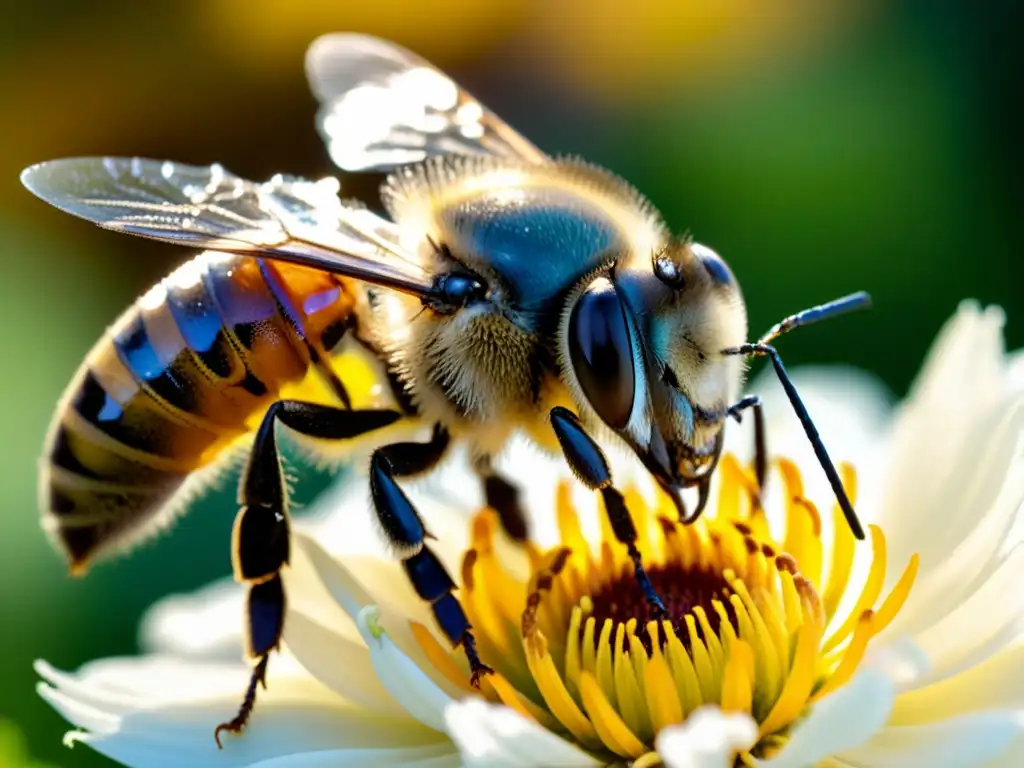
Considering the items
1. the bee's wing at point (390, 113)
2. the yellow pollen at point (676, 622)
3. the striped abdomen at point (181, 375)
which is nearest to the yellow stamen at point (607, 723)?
the yellow pollen at point (676, 622)

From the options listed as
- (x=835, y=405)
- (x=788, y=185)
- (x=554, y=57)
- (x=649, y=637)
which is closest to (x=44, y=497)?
(x=649, y=637)

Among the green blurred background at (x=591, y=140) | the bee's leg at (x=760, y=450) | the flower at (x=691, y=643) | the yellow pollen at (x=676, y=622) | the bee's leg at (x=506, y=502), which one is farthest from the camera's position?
the green blurred background at (x=591, y=140)

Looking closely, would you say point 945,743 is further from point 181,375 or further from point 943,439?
point 181,375

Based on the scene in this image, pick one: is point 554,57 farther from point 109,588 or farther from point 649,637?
point 649,637

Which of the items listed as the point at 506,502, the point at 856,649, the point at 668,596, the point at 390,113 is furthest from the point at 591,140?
the point at 856,649

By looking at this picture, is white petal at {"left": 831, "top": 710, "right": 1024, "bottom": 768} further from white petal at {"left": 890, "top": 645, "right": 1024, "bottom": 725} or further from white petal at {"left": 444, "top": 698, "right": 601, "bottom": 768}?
white petal at {"left": 444, "top": 698, "right": 601, "bottom": 768}

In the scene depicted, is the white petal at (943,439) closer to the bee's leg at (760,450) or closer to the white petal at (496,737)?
the bee's leg at (760,450)

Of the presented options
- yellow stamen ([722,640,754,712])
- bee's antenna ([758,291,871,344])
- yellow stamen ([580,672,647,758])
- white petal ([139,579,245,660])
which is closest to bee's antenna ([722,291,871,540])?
bee's antenna ([758,291,871,344])
